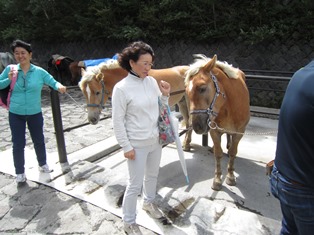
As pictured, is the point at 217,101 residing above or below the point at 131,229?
above

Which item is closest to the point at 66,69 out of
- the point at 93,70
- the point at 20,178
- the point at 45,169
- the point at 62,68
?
the point at 62,68

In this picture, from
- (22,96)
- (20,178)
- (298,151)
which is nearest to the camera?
(298,151)

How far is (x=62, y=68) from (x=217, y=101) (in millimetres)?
10761

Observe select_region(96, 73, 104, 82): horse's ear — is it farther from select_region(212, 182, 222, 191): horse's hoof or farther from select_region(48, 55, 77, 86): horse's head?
select_region(48, 55, 77, 86): horse's head

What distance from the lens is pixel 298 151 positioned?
1246mm

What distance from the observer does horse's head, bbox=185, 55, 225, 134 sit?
9.24ft

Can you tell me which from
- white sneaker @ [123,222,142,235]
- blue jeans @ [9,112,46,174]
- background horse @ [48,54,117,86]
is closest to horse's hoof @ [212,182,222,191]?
white sneaker @ [123,222,142,235]

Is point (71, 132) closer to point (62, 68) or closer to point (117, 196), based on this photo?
point (117, 196)

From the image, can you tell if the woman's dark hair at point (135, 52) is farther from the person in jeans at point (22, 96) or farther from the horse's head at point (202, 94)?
the person in jeans at point (22, 96)

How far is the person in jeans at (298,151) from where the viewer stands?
1.16 meters

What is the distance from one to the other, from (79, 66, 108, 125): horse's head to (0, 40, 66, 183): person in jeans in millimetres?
448

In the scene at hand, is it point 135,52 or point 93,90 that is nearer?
point 135,52

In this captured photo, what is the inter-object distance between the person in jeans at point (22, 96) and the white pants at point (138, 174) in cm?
158

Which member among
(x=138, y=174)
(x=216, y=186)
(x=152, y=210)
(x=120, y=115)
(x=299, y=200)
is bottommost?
(x=216, y=186)
